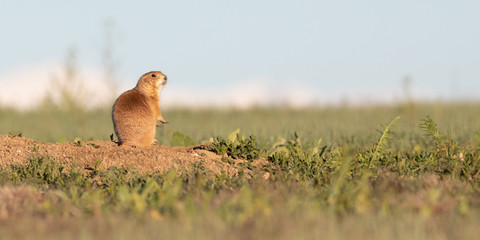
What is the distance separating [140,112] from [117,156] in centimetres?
98

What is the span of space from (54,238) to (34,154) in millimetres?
3882

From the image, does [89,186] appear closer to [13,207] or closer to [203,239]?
[13,207]

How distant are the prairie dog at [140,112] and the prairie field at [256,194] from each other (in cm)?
34

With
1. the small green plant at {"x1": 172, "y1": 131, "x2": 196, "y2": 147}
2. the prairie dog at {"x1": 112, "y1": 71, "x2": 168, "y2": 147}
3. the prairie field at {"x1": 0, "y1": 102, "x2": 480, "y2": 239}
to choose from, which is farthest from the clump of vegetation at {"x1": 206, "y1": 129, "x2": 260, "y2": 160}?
the small green plant at {"x1": 172, "y1": 131, "x2": 196, "y2": 147}

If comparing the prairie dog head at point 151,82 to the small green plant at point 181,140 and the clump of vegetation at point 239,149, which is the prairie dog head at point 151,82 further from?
the clump of vegetation at point 239,149

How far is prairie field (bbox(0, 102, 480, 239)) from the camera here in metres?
3.89

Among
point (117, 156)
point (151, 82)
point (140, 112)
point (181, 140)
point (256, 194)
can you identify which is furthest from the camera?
point (181, 140)

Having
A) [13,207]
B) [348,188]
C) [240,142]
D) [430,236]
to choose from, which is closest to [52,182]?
[13,207]

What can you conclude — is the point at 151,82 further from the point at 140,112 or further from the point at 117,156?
the point at 117,156

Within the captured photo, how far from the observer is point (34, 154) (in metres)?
7.34

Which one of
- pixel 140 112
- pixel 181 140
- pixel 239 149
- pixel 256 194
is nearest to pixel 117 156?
pixel 140 112

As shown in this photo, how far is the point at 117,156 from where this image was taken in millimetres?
7230

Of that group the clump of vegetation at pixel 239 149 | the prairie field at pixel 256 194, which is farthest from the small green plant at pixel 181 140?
the clump of vegetation at pixel 239 149

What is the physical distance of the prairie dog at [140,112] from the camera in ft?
26.1
